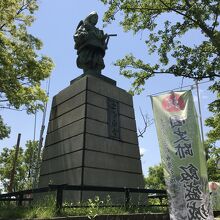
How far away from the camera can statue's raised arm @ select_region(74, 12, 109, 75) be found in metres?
11.9

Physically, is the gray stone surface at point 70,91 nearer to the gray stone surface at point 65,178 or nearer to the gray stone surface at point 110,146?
the gray stone surface at point 110,146

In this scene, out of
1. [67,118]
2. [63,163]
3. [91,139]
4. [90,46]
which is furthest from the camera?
[90,46]

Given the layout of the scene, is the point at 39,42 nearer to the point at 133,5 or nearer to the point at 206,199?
the point at 133,5

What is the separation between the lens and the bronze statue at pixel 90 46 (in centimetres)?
1187

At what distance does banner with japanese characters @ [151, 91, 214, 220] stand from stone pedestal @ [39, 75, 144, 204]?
11.7ft

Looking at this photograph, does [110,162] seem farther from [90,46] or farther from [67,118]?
[90,46]

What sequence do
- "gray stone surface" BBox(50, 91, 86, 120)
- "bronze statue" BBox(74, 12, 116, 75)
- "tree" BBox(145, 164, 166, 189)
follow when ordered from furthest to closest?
1. "tree" BBox(145, 164, 166, 189)
2. "bronze statue" BBox(74, 12, 116, 75)
3. "gray stone surface" BBox(50, 91, 86, 120)

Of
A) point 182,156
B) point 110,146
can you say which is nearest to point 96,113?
point 110,146

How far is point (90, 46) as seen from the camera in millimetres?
11938

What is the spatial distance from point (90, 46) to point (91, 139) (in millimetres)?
3915

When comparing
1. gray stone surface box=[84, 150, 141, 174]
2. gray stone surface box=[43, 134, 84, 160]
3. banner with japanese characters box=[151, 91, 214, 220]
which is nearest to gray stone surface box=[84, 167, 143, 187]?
gray stone surface box=[84, 150, 141, 174]

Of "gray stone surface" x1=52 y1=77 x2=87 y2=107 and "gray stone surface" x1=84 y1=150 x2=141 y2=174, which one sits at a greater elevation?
"gray stone surface" x1=52 y1=77 x2=87 y2=107

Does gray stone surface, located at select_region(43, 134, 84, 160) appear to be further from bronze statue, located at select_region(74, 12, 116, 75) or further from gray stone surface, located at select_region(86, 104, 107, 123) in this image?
bronze statue, located at select_region(74, 12, 116, 75)

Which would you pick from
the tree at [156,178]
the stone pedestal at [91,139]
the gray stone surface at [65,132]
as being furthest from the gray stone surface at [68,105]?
the tree at [156,178]
